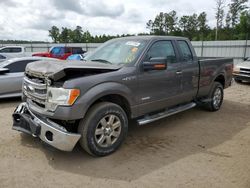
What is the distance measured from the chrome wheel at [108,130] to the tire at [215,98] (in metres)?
Answer: 3.33

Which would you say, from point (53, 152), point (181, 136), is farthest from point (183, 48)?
point (53, 152)

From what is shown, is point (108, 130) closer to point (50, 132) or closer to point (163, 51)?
point (50, 132)

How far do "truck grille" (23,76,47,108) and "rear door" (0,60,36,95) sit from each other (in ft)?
11.8

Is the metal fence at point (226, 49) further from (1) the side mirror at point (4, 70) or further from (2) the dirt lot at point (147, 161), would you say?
(1) the side mirror at point (4, 70)

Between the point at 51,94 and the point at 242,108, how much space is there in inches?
227

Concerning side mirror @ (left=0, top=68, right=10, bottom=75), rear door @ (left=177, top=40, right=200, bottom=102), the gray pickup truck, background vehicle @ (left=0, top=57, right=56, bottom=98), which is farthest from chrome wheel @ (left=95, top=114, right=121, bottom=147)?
side mirror @ (left=0, top=68, right=10, bottom=75)

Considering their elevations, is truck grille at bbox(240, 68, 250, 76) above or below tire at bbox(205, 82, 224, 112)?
above

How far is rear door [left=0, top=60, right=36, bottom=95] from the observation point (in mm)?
6953

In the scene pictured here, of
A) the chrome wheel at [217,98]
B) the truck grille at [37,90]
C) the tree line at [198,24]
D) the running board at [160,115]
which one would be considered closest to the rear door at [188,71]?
the running board at [160,115]

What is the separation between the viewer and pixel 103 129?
3.61 metres

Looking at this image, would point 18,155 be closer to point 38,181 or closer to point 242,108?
point 38,181

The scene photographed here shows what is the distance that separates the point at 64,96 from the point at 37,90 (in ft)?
2.23

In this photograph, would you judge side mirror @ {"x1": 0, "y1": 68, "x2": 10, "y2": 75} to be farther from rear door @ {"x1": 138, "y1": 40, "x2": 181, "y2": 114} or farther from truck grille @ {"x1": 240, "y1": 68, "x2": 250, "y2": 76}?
truck grille @ {"x1": 240, "y1": 68, "x2": 250, "y2": 76}

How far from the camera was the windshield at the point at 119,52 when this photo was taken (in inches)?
164
